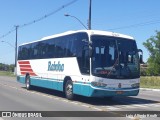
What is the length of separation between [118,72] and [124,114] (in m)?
3.84

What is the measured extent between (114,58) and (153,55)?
84.1 metres

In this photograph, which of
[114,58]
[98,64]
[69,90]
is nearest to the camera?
[98,64]

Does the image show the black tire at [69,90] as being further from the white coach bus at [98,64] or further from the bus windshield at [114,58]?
the bus windshield at [114,58]

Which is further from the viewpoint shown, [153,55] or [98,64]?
[153,55]

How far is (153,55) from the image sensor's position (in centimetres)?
9956

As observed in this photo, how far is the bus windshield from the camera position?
16922mm

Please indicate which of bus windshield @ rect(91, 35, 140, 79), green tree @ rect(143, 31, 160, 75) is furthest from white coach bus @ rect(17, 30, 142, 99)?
green tree @ rect(143, 31, 160, 75)

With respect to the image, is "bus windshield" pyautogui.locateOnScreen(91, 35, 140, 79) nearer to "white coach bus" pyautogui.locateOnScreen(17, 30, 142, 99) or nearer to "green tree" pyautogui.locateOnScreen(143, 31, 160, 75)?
"white coach bus" pyautogui.locateOnScreen(17, 30, 142, 99)

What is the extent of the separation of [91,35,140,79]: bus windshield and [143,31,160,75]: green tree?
247 feet

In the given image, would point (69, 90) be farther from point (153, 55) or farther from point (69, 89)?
point (153, 55)

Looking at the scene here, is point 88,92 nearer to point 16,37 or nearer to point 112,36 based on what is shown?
point 112,36

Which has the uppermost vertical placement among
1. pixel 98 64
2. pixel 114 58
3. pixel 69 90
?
pixel 114 58

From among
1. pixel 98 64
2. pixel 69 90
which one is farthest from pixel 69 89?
pixel 98 64

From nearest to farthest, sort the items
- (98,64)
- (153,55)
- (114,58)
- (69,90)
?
(98,64), (114,58), (69,90), (153,55)
